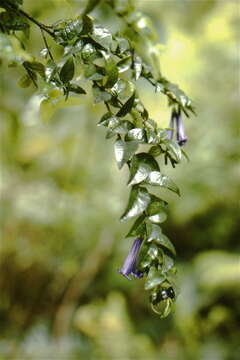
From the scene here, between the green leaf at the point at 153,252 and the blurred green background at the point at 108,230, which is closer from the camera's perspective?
the green leaf at the point at 153,252

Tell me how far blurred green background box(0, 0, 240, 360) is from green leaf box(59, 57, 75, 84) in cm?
168

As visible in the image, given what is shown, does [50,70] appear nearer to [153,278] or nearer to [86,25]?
[86,25]

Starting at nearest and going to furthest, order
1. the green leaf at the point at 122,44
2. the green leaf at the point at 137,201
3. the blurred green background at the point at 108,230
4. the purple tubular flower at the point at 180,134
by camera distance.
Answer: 1. the green leaf at the point at 137,201
2. the green leaf at the point at 122,44
3. the purple tubular flower at the point at 180,134
4. the blurred green background at the point at 108,230

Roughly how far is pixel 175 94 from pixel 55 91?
0.44ft

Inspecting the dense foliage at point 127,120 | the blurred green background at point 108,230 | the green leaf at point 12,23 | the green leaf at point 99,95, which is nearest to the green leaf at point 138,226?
the dense foliage at point 127,120

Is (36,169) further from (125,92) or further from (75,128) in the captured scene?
(125,92)

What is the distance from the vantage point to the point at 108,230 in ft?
7.99

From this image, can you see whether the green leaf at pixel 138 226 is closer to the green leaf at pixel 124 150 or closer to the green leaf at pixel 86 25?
the green leaf at pixel 124 150

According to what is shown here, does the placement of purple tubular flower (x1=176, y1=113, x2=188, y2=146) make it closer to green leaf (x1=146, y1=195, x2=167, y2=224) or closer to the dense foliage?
the dense foliage

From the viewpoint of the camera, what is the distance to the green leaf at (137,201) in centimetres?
43

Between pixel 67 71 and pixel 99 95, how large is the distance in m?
0.04

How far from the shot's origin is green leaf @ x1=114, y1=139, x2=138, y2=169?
46cm

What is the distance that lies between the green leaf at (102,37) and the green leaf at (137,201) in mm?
144

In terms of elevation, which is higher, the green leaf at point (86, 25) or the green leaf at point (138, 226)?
the green leaf at point (86, 25)
